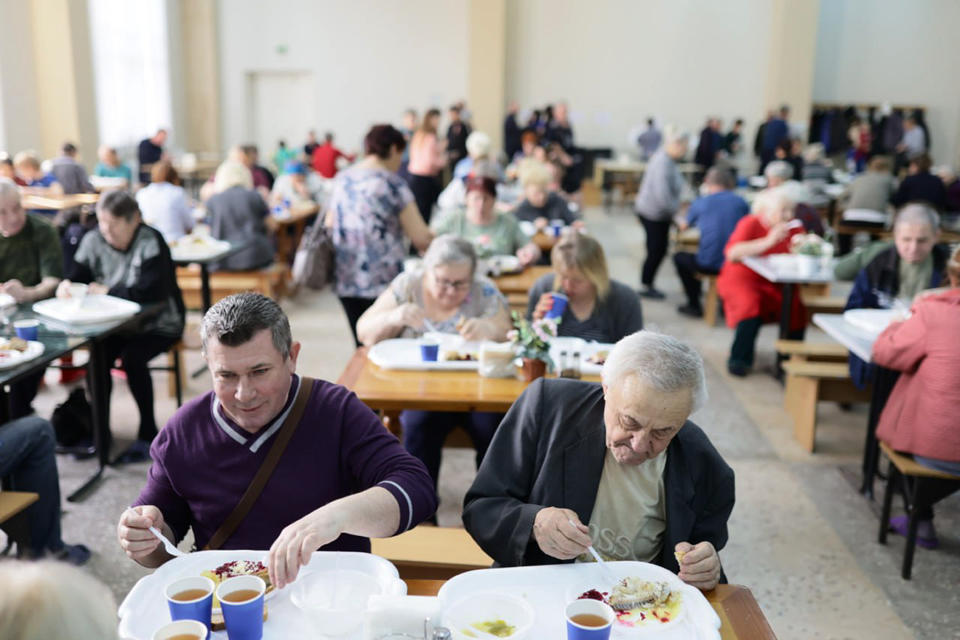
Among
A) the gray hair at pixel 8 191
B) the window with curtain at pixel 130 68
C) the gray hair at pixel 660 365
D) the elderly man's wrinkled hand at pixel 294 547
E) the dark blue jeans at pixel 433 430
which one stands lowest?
the dark blue jeans at pixel 433 430

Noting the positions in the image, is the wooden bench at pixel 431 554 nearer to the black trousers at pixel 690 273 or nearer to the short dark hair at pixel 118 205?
the short dark hair at pixel 118 205

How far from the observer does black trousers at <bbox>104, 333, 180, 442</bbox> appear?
4.09m

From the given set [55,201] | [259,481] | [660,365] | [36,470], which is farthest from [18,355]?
[55,201]

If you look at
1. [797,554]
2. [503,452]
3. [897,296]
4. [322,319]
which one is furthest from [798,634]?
[322,319]

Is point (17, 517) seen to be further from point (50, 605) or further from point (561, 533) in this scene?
point (50, 605)

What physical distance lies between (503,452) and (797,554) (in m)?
1.93

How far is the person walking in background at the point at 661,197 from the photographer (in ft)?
24.2

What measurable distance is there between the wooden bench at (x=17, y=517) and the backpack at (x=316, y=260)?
6.26 feet

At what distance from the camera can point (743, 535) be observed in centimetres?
349

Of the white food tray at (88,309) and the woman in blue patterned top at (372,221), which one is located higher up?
the woman in blue patterned top at (372,221)

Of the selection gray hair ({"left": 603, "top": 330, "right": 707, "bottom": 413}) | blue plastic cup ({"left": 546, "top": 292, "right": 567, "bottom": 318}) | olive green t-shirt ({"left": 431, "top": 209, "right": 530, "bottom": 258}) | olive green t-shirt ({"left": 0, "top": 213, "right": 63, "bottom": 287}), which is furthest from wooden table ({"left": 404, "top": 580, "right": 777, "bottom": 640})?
olive green t-shirt ({"left": 431, "top": 209, "right": 530, "bottom": 258})

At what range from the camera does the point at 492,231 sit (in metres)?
5.14

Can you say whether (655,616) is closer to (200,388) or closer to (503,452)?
(503,452)

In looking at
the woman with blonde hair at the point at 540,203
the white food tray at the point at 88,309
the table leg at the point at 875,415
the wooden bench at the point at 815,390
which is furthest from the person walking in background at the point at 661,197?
the white food tray at the point at 88,309
